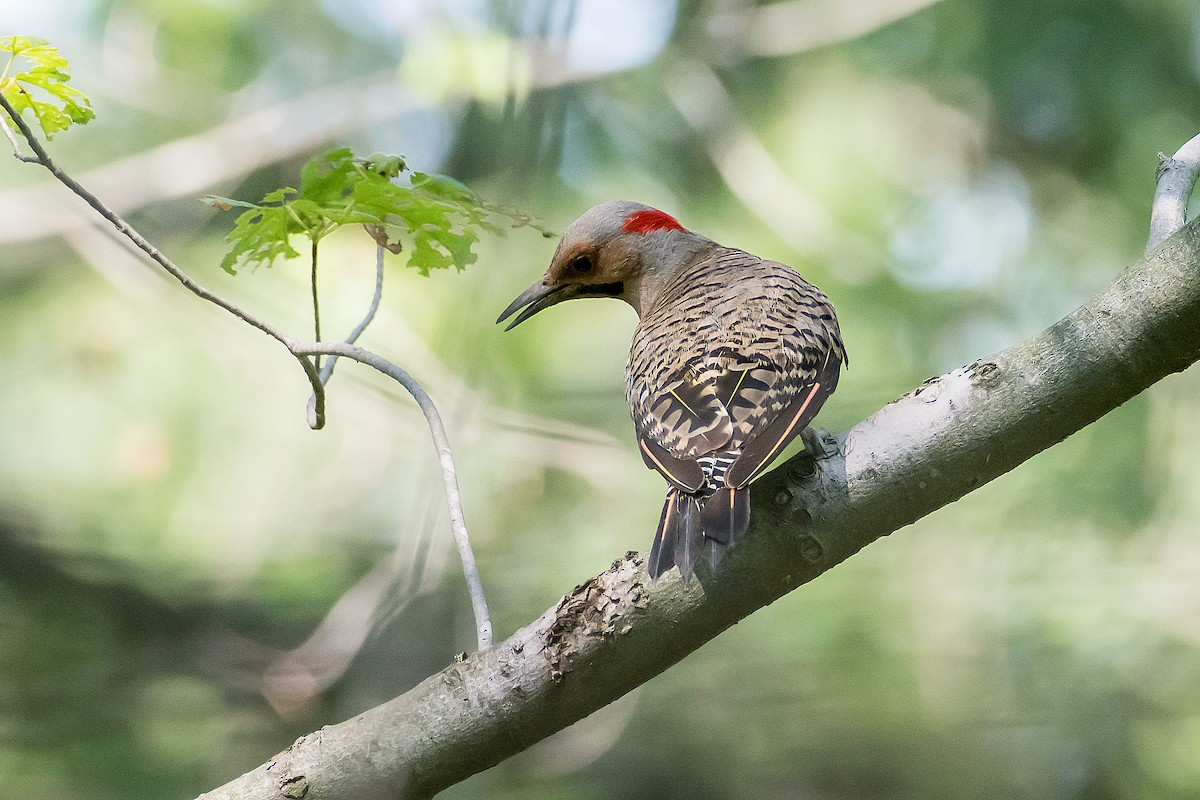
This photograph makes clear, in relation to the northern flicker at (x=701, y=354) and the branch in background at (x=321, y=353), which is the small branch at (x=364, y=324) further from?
the northern flicker at (x=701, y=354)

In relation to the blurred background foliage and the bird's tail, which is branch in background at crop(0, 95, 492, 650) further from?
the blurred background foliage

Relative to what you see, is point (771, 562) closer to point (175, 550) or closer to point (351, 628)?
point (351, 628)

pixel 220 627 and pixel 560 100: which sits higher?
pixel 560 100

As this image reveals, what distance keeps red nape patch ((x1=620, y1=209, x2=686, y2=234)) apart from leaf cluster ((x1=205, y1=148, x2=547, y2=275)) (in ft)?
3.26

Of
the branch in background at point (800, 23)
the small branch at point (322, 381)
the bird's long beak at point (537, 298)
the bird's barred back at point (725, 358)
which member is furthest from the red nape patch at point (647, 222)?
the branch in background at point (800, 23)

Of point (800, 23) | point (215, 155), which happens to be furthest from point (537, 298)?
point (800, 23)

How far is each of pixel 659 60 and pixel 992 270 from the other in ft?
6.57

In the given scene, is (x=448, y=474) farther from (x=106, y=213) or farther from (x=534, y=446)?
(x=534, y=446)

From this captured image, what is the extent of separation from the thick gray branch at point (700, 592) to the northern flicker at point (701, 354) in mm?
81

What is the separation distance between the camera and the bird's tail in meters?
1.61

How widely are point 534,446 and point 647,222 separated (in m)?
1.38

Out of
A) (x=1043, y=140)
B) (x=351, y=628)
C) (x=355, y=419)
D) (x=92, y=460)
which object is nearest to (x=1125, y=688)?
(x=1043, y=140)

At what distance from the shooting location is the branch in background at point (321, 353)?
5.15 feet

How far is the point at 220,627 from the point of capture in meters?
→ 3.69
